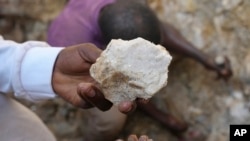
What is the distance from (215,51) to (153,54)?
3.03 ft

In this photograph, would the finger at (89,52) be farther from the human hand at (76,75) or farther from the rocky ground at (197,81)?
the rocky ground at (197,81)

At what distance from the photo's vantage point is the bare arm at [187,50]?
1654 millimetres

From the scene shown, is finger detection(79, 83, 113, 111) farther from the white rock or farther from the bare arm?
the bare arm

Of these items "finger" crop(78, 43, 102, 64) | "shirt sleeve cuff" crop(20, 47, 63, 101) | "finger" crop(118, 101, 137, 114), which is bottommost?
"finger" crop(118, 101, 137, 114)

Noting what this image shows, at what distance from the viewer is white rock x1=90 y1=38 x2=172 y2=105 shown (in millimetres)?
830

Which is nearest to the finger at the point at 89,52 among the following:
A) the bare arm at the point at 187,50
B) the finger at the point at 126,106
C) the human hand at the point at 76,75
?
the human hand at the point at 76,75

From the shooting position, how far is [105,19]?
1491 mm

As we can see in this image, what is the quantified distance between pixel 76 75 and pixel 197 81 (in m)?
0.85

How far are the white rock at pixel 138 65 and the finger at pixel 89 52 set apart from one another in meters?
0.06

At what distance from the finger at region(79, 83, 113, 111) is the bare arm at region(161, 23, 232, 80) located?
796 millimetres

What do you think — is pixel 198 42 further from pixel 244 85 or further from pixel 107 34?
pixel 107 34

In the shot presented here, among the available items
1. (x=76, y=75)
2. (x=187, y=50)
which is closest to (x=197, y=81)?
(x=187, y=50)

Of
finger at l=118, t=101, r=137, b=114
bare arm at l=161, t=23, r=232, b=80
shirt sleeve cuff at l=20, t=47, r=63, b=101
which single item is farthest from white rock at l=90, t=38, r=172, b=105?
bare arm at l=161, t=23, r=232, b=80

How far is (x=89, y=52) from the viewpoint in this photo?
93 centimetres
